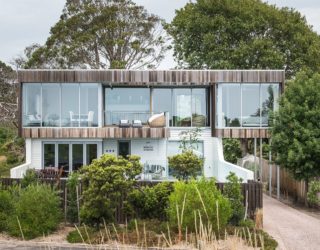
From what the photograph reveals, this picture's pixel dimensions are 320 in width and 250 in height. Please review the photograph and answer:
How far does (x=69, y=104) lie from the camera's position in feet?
85.2

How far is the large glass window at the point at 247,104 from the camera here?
2611cm

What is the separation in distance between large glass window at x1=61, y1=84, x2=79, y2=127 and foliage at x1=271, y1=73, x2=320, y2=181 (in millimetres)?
9162

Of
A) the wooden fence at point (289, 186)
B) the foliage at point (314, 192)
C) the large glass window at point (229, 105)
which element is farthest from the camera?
Answer: the large glass window at point (229, 105)

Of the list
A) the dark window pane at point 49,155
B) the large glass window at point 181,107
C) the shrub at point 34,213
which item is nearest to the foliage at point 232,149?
the large glass window at point 181,107

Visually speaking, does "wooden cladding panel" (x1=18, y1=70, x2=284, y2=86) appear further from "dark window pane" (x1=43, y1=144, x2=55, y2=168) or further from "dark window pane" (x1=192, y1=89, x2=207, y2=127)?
"dark window pane" (x1=43, y1=144, x2=55, y2=168)

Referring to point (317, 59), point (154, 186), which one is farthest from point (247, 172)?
point (317, 59)

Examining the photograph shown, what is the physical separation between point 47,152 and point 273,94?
10.9m

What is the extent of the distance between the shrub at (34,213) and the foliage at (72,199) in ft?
A: 2.94

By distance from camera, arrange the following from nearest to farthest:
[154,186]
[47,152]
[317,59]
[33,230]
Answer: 1. [33,230]
2. [154,186]
3. [47,152]
4. [317,59]

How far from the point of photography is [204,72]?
2617 cm

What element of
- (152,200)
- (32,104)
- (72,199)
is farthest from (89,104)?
(152,200)

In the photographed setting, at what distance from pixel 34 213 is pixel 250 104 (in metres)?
14.4

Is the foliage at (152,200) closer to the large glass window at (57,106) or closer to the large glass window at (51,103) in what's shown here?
the large glass window at (57,106)

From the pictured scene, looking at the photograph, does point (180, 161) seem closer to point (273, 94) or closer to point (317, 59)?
point (273, 94)
